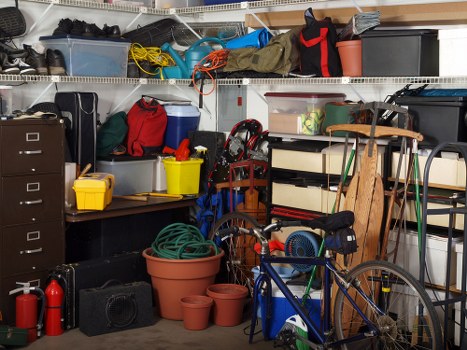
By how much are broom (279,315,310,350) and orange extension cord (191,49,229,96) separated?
2.26 meters

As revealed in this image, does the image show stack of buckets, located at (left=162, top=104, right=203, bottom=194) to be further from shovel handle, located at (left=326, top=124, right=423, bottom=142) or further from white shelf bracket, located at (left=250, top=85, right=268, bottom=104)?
shovel handle, located at (left=326, top=124, right=423, bottom=142)

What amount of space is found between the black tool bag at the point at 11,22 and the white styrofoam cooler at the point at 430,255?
304 centimetres

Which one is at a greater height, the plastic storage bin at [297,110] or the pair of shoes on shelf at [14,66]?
the pair of shoes on shelf at [14,66]

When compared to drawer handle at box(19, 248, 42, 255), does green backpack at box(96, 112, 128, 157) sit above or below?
above

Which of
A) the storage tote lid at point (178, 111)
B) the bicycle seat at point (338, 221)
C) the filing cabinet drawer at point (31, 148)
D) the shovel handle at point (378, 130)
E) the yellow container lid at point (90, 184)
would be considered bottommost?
the bicycle seat at point (338, 221)

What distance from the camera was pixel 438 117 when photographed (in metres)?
5.01

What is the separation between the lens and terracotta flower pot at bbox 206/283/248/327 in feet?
18.4

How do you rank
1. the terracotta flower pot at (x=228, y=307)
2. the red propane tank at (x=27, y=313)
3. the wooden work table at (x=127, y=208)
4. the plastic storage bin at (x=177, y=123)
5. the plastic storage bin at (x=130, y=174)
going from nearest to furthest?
the red propane tank at (x=27, y=313)
the terracotta flower pot at (x=228, y=307)
the wooden work table at (x=127, y=208)
the plastic storage bin at (x=130, y=174)
the plastic storage bin at (x=177, y=123)

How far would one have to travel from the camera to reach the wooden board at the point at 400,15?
5258 mm

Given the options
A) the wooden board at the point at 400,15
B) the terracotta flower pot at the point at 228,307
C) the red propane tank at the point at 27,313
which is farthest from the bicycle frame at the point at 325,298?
the wooden board at the point at 400,15

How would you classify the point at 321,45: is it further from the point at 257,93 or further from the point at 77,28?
the point at 77,28

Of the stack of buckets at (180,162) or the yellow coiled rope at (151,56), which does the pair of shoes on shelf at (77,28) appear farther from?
the stack of buckets at (180,162)

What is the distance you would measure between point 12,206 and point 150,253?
1.07 metres

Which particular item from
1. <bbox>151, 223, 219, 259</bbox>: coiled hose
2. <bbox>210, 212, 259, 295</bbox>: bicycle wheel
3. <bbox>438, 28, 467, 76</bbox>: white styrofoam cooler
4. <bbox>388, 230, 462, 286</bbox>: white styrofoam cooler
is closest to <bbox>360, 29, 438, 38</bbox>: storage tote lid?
<bbox>438, 28, 467, 76</bbox>: white styrofoam cooler
